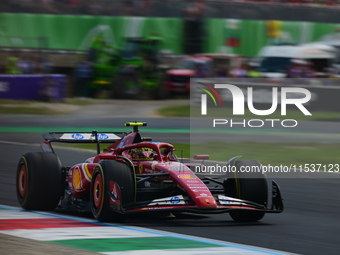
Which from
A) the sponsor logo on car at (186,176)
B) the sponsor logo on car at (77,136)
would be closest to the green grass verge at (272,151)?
the sponsor logo on car at (77,136)

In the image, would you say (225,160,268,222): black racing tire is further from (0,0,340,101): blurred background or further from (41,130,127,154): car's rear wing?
(0,0,340,101): blurred background

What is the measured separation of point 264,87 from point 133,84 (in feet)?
21.9

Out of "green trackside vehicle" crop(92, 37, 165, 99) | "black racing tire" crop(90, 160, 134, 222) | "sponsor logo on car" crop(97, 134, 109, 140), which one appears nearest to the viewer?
"black racing tire" crop(90, 160, 134, 222)

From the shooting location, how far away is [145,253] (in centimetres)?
635

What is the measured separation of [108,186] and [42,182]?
1.41 meters

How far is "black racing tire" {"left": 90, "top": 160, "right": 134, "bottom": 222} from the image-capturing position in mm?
7848

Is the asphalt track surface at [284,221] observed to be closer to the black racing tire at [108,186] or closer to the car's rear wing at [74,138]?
the black racing tire at [108,186]

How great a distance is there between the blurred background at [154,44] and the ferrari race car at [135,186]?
16.1 meters

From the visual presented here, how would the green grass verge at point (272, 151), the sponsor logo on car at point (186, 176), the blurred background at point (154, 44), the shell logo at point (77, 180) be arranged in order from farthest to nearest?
the blurred background at point (154, 44) < the green grass verge at point (272, 151) < the shell logo at point (77, 180) < the sponsor logo on car at point (186, 176)

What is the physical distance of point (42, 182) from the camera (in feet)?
29.4

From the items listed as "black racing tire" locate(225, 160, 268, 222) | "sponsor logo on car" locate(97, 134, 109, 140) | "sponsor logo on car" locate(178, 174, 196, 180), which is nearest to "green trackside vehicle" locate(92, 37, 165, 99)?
"sponsor logo on car" locate(97, 134, 109, 140)

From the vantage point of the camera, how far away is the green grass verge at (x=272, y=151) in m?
15.0

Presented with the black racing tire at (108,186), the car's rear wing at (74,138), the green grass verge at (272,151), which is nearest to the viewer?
the black racing tire at (108,186)

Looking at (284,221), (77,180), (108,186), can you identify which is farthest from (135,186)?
(284,221)
